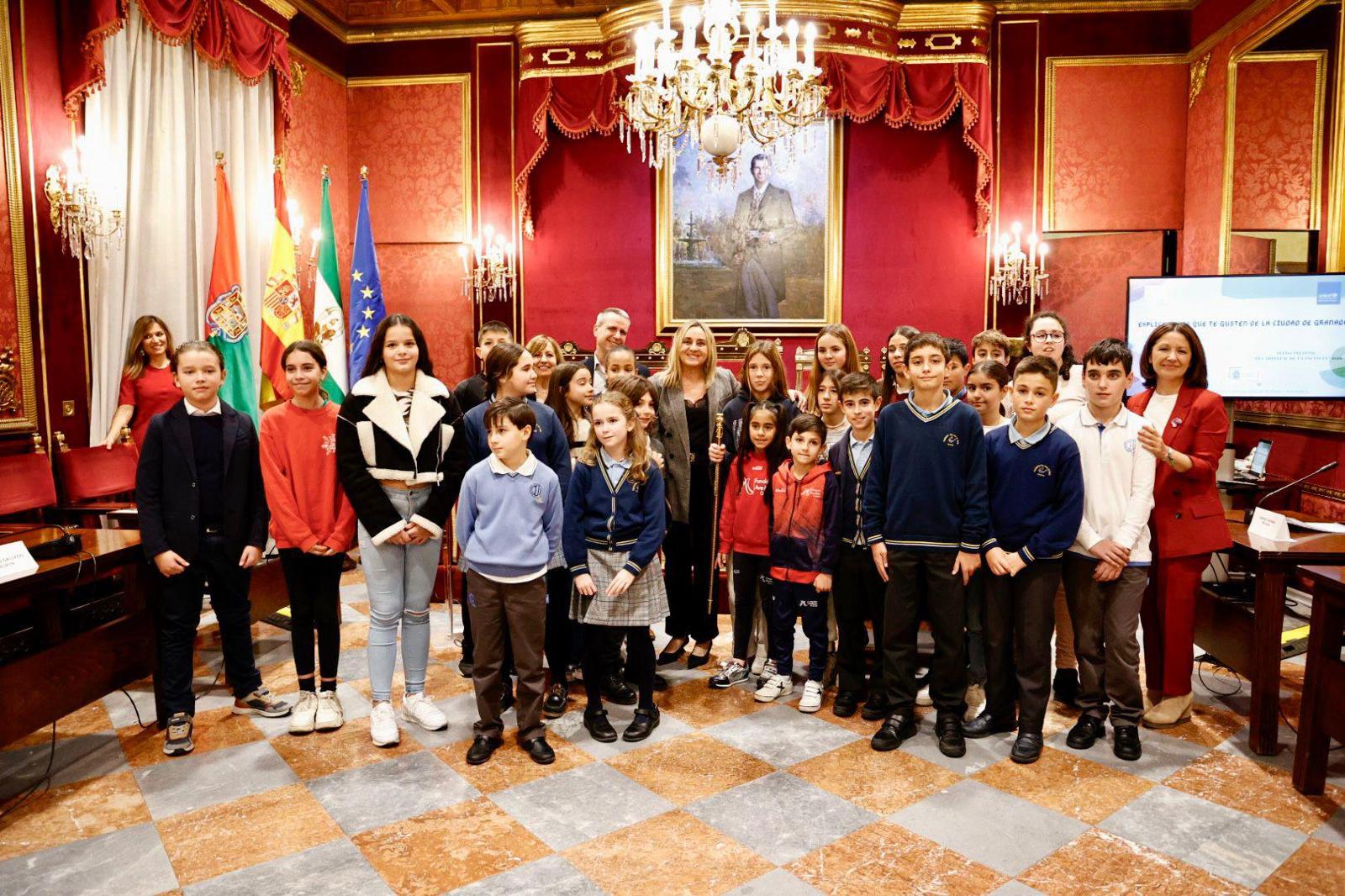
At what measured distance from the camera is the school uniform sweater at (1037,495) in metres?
3.03

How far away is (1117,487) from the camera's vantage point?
3.11 metres

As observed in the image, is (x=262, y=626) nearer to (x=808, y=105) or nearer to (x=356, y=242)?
(x=356, y=242)

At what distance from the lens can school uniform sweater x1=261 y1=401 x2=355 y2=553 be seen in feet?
10.7

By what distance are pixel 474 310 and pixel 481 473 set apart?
480 centimetres

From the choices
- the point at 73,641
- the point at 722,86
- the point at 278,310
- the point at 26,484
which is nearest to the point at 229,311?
the point at 278,310

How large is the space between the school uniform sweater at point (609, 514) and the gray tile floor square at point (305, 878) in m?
1.22

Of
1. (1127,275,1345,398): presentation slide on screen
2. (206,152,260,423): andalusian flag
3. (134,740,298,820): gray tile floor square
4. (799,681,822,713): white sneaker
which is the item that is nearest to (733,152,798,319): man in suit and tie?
(1127,275,1345,398): presentation slide on screen

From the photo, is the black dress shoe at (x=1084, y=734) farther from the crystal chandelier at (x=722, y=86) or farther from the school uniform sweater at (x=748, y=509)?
the crystal chandelier at (x=722, y=86)

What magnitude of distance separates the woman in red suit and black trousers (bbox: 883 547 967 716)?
2.70 feet

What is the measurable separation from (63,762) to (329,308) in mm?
3934

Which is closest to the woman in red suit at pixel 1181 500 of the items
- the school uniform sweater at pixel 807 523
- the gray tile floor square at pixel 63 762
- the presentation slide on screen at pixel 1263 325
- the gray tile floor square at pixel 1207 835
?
the gray tile floor square at pixel 1207 835

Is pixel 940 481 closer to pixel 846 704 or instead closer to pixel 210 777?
pixel 846 704

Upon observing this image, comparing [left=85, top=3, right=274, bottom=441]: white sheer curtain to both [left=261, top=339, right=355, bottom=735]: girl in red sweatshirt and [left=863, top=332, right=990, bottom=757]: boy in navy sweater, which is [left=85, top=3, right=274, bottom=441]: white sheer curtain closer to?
[left=261, top=339, right=355, bottom=735]: girl in red sweatshirt

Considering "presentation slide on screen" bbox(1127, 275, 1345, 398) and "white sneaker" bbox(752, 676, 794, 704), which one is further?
"presentation slide on screen" bbox(1127, 275, 1345, 398)
